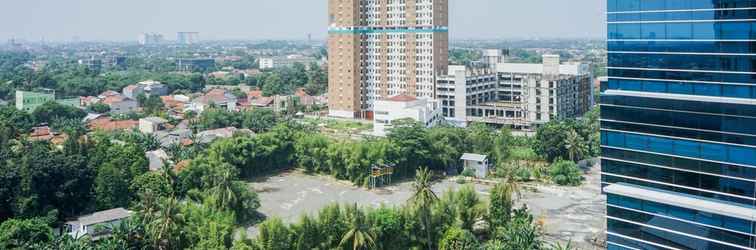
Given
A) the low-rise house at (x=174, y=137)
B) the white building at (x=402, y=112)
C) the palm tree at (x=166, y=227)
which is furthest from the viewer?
the white building at (x=402, y=112)

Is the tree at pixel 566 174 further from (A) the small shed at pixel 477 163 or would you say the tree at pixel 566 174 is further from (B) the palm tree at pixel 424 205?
(B) the palm tree at pixel 424 205

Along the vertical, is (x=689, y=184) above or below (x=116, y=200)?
above

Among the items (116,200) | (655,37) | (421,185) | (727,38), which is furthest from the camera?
(116,200)

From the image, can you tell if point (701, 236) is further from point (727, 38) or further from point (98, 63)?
point (98, 63)

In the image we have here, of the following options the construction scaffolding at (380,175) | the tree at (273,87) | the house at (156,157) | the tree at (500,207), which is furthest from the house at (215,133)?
the tree at (273,87)

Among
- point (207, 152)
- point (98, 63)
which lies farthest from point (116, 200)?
point (98, 63)

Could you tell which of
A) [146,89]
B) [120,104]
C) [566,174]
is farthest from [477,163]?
[146,89]

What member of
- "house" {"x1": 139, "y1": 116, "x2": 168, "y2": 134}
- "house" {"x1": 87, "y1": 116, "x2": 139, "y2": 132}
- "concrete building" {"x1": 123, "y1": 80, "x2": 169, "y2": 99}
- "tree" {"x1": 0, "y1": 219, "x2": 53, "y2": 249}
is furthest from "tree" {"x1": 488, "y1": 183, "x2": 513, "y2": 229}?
"concrete building" {"x1": 123, "y1": 80, "x2": 169, "y2": 99}
